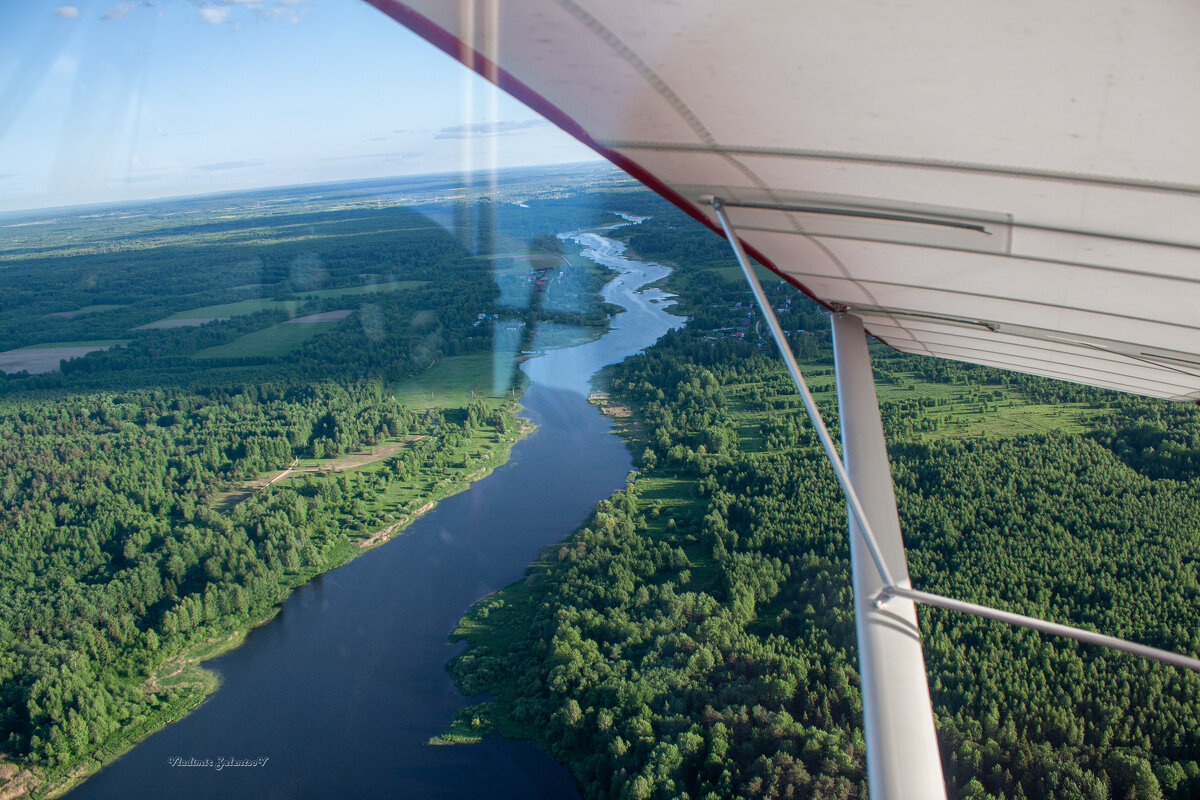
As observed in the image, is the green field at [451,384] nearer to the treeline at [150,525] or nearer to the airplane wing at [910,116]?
the treeline at [150,525]

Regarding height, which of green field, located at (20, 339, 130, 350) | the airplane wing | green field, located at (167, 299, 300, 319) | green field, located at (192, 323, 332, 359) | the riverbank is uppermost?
the airplane wing

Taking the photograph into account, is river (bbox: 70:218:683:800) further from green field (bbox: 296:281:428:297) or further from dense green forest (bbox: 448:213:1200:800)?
green field (bbox: 296:281:428:297)

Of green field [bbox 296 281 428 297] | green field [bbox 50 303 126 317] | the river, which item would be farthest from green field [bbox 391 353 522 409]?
green field [bbox 50 303 126 317]

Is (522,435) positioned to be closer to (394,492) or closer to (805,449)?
(394,492)

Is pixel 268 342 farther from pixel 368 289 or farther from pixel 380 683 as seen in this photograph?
pixel 380 683

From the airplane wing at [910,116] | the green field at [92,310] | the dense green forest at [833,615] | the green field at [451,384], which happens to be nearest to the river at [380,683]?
the dense green forest at [833,615]

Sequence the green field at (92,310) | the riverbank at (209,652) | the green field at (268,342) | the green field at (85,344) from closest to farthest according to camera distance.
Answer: the riverbank at (209,652)
the green field at (268,342)
the green field at (85,344)
the green field at (92,310)
